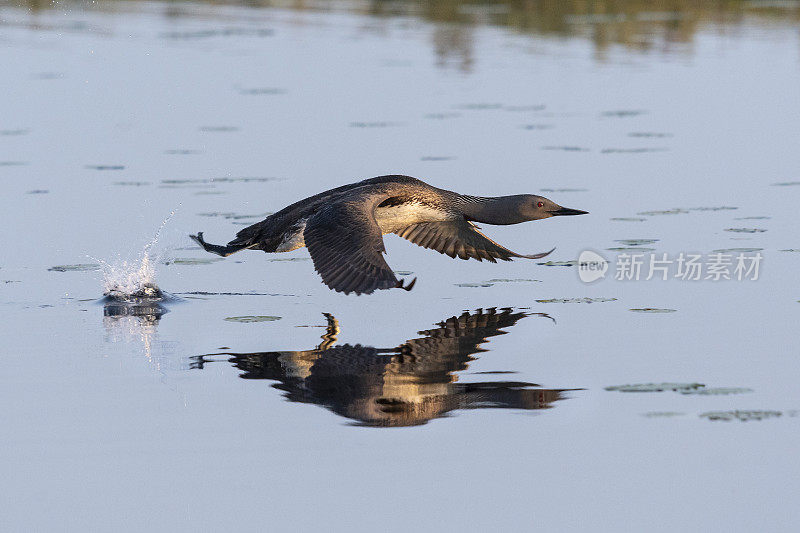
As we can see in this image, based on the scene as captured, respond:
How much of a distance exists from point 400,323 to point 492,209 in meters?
1.64

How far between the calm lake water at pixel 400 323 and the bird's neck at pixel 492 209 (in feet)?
1.66

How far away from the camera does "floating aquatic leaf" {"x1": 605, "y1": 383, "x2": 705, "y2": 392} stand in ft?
23.9

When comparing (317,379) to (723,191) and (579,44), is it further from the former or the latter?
(579,44)

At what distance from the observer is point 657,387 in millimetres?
7316

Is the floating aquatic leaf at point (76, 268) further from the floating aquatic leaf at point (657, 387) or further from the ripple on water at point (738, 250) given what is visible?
the ripple on water at point (738, 250)

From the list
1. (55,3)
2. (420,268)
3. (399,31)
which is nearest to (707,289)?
(420,268)

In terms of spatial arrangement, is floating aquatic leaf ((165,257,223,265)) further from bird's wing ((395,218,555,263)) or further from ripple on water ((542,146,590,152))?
ripple on water ((542,146,590,152))

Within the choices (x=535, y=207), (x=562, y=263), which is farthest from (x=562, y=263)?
(x=535, y=207)

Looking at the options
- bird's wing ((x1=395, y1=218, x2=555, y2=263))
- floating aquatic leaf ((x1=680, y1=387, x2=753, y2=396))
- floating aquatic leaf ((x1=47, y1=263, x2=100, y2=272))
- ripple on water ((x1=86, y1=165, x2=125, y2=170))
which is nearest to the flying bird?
bird's wing ((x1=395, y1=218, x2=555, y2=263))

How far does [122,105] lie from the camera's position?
756 inches

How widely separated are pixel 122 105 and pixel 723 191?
9.67 meters

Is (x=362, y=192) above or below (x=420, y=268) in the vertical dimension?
above

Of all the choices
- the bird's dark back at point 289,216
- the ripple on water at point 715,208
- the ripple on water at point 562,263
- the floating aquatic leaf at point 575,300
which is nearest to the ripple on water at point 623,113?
the ripple on water at point 715,208

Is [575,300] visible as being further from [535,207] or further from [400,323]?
[400,323]
